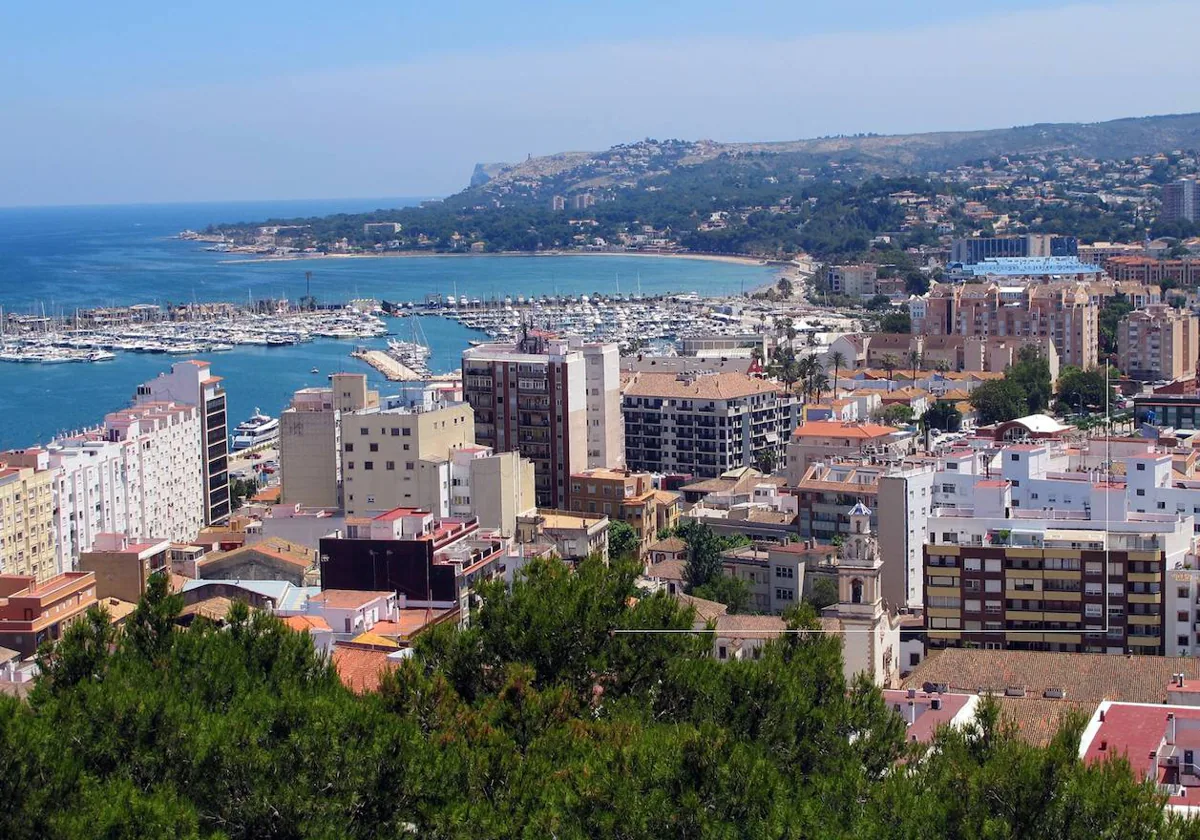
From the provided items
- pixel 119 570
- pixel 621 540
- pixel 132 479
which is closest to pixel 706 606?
pixel 119 570

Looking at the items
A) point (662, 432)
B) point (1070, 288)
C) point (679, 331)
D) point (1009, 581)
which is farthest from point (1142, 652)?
point (679, 331)

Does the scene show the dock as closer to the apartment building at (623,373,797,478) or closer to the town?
the town

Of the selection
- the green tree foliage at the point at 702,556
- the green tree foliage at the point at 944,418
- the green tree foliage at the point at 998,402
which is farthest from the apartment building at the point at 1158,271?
the green tree foliage at the point at 702,556

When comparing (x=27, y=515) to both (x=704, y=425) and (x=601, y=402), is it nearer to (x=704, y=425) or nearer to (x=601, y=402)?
(x=601, y=402)

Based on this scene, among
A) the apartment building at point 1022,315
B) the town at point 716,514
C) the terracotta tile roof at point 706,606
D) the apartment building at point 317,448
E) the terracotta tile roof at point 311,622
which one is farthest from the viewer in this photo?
the apartment building at point 1022,315

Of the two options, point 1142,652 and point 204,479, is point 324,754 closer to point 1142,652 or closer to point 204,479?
point 1142,652

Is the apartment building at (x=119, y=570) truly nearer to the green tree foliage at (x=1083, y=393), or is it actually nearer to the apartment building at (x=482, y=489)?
the apartment building at (x=482, y=489)
